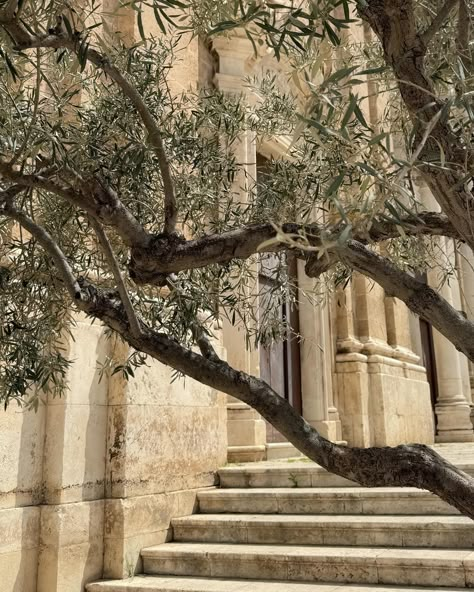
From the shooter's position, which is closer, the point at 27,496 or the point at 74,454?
the point at 27,496

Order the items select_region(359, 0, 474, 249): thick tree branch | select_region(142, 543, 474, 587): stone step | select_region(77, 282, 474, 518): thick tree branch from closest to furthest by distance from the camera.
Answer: select_region(359, 0, 474, 249): thick tree branch
select_region(77, 282, 474, 518): thick tree branch
select_region(142, 543, 474, 587): stone step

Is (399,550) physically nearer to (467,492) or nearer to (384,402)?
(467,492)

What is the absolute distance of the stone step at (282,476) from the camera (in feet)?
19.2

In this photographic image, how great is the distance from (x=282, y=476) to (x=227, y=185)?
3228mm

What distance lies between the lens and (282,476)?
6.03 meters

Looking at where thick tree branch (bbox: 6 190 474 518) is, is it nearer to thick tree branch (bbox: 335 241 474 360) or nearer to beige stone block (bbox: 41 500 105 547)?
thick tree branch (bbox: 335 241 474 360)

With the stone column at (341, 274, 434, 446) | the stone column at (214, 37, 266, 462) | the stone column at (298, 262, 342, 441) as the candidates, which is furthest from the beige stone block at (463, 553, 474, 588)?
the stone column at (341, 274, 434, 446)

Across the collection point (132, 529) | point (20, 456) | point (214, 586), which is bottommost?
point (214, 586)

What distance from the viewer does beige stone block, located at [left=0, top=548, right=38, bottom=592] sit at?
4.46 metres

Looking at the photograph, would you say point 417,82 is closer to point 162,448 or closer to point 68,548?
point 68,548

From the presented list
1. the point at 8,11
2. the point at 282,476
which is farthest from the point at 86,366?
the point at 8,11

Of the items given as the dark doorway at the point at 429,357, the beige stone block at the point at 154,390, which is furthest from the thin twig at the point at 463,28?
the dark doorway at the point at 429,357

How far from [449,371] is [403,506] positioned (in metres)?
8.14

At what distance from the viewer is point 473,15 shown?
94.1 inches
